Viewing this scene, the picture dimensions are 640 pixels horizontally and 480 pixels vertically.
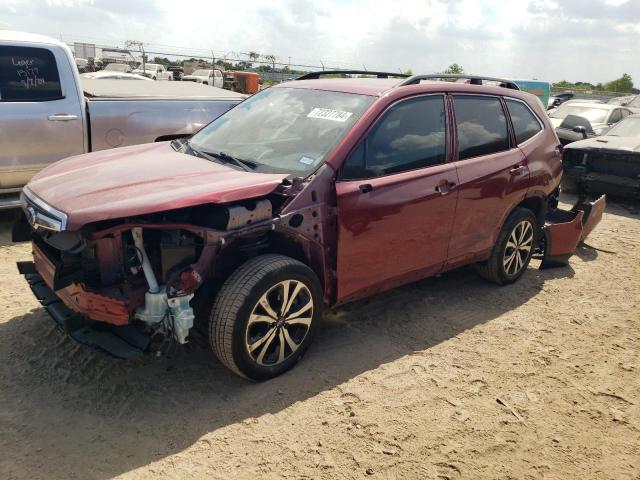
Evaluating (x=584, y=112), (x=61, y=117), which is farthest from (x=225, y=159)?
(x=584, y=112)

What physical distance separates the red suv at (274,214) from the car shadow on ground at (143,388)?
0.24 m

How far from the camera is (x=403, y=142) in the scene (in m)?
3.91

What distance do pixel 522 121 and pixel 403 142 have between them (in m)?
1.73

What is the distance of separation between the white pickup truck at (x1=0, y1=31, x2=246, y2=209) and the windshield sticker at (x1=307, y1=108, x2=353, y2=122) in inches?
123

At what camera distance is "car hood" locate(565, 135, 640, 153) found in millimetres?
8719

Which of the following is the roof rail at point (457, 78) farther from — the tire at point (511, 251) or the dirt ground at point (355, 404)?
the dirt ground at point (355, 404)

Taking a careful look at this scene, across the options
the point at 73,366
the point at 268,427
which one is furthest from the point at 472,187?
the point at 73,366

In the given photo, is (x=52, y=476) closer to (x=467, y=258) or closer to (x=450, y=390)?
(x=450, y=390)

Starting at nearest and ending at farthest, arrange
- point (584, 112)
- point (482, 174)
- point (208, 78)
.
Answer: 1. point (482, 174)
2. point (584, 112)
3. point (208, 78)

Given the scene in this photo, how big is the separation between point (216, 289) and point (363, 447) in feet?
4.15

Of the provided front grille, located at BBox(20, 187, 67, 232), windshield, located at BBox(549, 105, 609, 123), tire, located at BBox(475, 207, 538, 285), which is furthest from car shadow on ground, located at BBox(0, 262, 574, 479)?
windshield, located at BBox(549, 105, 609, 123)

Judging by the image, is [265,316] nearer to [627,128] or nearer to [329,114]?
[329,114]

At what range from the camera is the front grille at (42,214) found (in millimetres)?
2844

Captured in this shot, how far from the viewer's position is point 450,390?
3461 mm
